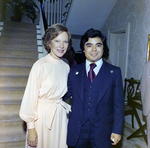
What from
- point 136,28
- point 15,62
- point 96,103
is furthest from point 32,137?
point 136,28

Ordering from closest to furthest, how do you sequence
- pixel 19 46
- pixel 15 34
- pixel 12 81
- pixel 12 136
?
pixel 12 136 < pixel 12 81 < pixel 19 46 < pixel 15 34

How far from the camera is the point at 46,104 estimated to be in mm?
1361

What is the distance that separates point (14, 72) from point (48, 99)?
2.37m

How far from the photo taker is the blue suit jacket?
1248 mm

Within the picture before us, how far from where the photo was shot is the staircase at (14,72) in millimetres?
2660

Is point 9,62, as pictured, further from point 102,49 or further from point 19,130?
point 102,49

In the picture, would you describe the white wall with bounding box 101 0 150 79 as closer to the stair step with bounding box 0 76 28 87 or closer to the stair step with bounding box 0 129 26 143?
the stair step with bounding box 0 76 28 87

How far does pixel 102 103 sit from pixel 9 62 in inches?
115

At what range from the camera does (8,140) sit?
2.48 m

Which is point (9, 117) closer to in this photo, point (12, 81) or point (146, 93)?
point (12, 81)

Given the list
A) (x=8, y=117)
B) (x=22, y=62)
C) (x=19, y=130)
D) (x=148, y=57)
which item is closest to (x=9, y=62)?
(x=22, y=62)

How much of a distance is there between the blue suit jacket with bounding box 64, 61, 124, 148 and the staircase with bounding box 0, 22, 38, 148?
1601 millimetres

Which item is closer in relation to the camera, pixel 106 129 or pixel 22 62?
pixel 106 129

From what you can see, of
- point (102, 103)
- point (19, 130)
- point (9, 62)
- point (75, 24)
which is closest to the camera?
point (102, 103)
